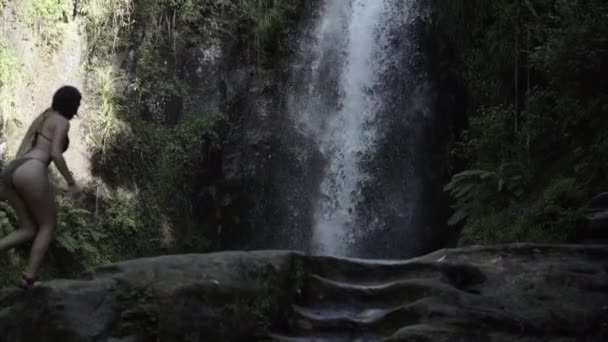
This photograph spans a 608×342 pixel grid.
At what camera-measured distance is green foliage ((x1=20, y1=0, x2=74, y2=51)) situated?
12352 millimetres

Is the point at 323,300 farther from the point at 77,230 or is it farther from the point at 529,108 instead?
the point at 77,230

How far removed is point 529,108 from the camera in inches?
420

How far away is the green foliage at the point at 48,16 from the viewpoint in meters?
12.4

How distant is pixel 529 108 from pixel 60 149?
7450mm

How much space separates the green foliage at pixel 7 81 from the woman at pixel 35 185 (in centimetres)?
645

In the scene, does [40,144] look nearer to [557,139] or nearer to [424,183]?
[557,139]

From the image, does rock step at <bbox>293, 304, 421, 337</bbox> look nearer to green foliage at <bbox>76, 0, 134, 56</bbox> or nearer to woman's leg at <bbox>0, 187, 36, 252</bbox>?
woman's leg at <bbox>0, 187, 36, 252</bbox>

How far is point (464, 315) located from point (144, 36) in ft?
34.0

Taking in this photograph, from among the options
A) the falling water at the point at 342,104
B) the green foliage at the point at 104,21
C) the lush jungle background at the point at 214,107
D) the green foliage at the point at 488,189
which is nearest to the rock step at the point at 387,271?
the lush jungle background at the point at 214,107

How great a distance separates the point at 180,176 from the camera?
539 inches

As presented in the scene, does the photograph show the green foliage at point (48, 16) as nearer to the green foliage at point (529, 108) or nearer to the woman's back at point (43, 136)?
the green foliage at point (529, 108)

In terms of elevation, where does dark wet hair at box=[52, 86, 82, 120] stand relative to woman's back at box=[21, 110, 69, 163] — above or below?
above

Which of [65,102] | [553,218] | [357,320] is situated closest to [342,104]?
[553,218]

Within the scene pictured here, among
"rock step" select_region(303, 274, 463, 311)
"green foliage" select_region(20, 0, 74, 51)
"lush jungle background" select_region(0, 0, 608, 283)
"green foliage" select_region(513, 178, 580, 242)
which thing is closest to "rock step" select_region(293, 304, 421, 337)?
"rock step" select_region(303, 274, 463, 311)
